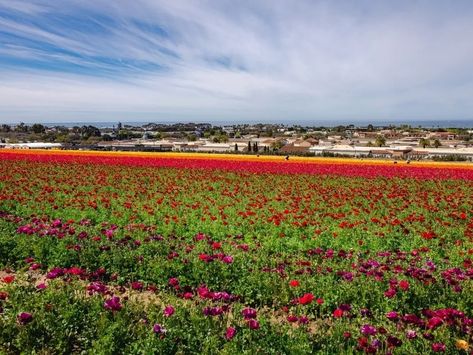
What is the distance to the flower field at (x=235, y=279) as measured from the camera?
17.3ft

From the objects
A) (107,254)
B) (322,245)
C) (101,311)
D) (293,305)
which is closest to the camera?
(101,311)

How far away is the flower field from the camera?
526cm

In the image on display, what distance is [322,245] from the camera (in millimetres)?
10438

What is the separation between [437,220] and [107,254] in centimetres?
1050

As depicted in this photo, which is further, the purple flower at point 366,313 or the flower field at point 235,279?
the purple flower at point 366,313

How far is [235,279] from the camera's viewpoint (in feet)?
25.2

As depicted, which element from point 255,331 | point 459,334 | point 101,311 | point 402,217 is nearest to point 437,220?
point 402,217

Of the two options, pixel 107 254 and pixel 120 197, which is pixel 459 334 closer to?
pixel 107 254

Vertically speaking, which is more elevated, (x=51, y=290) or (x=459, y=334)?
(x=51, y=290)

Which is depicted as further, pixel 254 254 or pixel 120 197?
pixel 120 197

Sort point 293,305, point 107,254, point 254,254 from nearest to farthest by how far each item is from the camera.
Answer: point 293,305, point 107,254, point 254,254

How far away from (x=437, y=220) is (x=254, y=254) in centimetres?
744

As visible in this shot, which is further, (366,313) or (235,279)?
(235,279)

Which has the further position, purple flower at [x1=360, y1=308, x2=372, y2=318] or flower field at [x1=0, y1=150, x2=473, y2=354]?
purple flower at [x1=360, y1=308, x2=372, y2=318]
